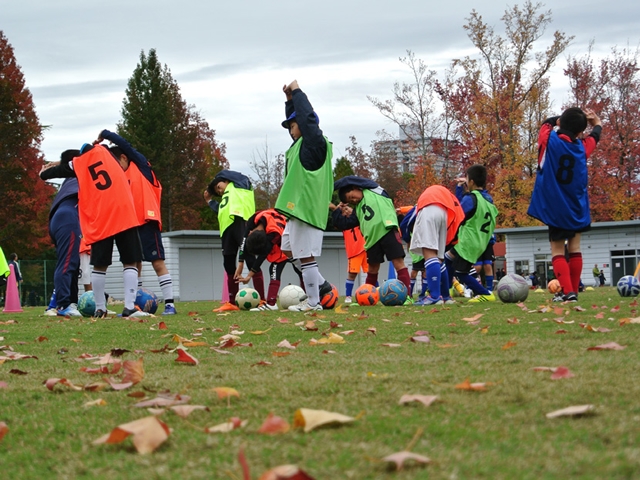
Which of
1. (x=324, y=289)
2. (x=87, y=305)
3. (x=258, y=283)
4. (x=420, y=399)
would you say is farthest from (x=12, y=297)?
(x=420, y=399)

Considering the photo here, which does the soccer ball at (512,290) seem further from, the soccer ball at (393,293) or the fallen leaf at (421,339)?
the fallen leaf at (421,339)

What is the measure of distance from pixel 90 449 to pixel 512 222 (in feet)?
134

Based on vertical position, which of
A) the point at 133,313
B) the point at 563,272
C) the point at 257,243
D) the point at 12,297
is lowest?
the point at 12,297

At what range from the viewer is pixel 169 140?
→ 59062mm

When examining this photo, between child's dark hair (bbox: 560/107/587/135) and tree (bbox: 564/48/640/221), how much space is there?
35.0 metres

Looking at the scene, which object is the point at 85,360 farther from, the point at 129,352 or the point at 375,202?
the point at 375,202

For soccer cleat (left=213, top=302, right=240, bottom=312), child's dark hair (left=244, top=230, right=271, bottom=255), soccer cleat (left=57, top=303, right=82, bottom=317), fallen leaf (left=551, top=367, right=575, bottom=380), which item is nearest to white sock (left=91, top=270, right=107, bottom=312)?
soccer cleat (left=57, top=303, right=82, bottom=317)

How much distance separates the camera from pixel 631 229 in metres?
43.2

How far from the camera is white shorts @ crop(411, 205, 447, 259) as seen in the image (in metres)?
10.5

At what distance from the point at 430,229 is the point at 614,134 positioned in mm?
36986

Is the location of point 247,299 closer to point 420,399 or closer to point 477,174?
point 477,174

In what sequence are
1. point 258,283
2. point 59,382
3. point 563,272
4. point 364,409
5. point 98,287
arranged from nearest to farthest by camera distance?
point 364,409 → point 59,382 → point 563,272 → point 98,287 → point 258,283

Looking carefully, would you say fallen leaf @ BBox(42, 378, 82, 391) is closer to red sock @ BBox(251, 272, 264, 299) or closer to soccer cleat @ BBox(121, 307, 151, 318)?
soccer cleat @ BBox(121, 307, 151, 318)

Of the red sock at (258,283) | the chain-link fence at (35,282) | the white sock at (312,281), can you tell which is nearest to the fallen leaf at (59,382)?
the white sock at (312,281)
